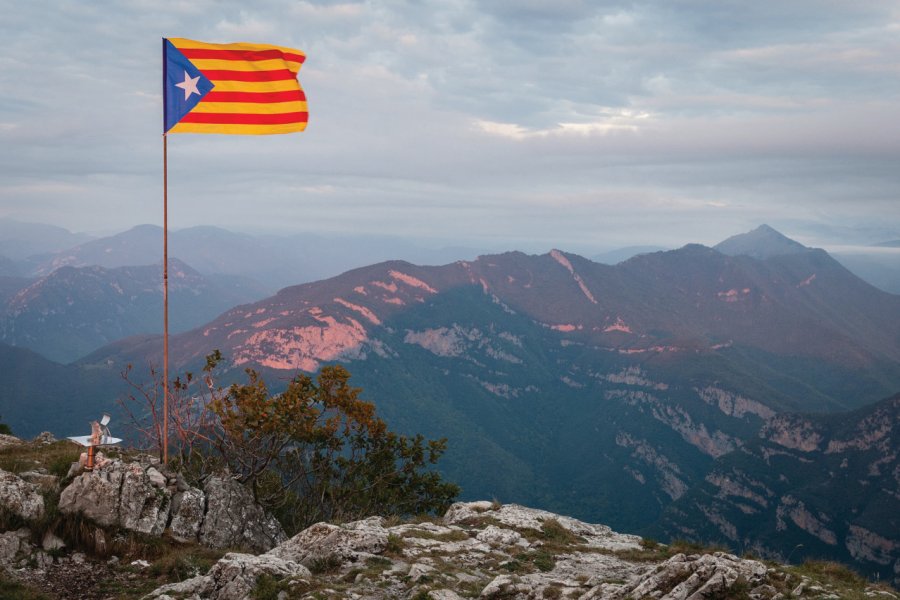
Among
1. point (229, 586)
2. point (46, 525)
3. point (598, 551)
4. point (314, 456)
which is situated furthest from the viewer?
point (314, 456)

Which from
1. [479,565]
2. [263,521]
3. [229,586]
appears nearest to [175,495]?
[263,521]

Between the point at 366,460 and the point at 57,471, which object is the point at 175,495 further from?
the point at 366,460

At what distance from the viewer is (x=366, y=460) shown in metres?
37.7

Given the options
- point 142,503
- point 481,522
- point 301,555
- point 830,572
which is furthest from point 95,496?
point 830,572

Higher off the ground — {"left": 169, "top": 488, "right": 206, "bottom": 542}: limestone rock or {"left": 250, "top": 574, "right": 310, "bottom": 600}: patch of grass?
{"left": 250, "top": 574, "right": 310, "bottom": 600}: patch of grass

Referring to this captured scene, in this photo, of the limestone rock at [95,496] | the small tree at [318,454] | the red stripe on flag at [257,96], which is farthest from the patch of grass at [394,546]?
the red stripe on flag at [257,96]

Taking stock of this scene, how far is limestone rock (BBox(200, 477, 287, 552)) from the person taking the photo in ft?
75.3

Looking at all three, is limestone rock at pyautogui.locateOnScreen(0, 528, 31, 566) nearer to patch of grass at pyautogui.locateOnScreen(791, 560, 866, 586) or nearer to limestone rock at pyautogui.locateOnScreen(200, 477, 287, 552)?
limestone rock at pyautogui.locateOnScreen(200, 477, 287, 552)

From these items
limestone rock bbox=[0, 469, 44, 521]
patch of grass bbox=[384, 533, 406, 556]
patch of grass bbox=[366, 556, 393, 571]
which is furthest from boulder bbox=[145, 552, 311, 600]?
limestone rock bbox=[0, 469, 44, 521]

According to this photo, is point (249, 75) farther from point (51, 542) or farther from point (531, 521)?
point (531, 521)

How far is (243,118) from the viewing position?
80.4 feet

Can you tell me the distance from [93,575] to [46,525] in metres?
2.89

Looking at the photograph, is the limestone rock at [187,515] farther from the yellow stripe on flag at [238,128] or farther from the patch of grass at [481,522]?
the yellow stripe on flag at [238,128]

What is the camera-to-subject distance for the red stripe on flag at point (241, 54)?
23938 mm
